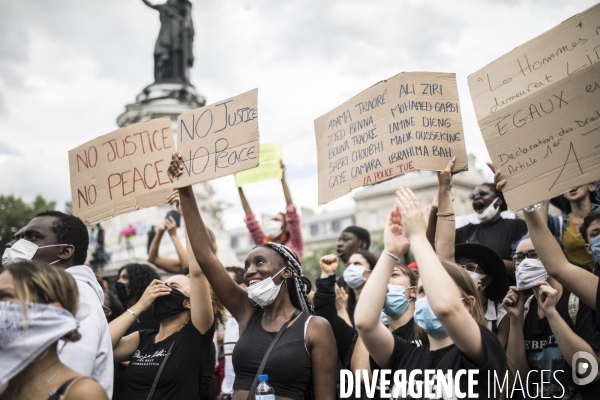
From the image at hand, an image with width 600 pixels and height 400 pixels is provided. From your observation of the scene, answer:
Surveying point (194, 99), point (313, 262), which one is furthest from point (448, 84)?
point (313, 262)

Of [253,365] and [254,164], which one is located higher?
[254,164]

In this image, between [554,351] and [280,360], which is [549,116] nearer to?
[554,351]

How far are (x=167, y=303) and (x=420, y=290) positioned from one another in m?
2.17

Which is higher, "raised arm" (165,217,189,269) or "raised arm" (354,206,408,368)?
"raised arm" (165,217,189,269)

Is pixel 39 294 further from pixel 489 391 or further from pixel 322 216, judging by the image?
pixel 322 216

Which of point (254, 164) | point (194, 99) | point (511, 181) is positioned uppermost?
point (194, 99)

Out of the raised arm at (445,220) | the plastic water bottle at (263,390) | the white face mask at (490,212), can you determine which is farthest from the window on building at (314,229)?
the plastic water bottle at (263,390)

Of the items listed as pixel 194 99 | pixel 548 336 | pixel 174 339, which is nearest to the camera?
pixel 548 336

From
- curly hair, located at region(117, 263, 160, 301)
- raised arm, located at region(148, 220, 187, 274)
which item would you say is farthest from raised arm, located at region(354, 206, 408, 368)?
raised arm, located at region(148, 220, 187, 274)

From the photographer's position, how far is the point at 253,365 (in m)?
3.81

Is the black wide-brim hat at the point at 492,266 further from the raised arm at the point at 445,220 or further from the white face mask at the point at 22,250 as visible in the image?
the white face mask at the point at 22,250

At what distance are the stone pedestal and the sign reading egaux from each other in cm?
1179

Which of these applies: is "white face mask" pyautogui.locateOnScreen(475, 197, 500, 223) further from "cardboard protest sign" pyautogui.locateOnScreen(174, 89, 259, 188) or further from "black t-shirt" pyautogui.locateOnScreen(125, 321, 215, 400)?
"black t-shirt" pyautogui.locateOnScreen(125, 321, 215, 400)

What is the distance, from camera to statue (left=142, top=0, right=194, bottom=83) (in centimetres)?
2177
